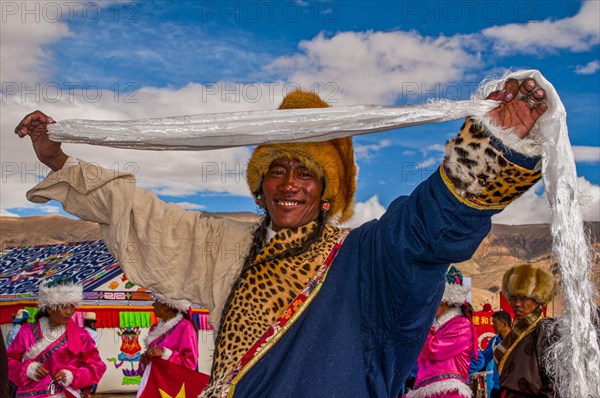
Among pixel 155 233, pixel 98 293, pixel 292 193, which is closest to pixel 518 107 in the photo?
pixel 292 193

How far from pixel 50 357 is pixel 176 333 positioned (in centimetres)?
150

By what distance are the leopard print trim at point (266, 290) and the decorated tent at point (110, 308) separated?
11.2 metres

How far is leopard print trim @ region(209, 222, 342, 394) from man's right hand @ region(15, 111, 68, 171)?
97 cm

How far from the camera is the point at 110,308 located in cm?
1363

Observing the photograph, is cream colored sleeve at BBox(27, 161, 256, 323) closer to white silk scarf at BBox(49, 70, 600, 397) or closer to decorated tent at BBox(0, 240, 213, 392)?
white silk scarf at BBox(49, 70, 600, 397)

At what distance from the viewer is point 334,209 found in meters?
2.92

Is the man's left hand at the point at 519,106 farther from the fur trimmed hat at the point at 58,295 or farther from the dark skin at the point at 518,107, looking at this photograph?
the fur trimmed hat at the point at 58,295

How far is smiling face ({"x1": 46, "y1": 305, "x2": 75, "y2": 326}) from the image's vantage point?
7.93 meters

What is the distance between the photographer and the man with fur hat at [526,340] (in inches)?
219

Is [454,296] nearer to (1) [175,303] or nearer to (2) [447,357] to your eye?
(2) [447,357]

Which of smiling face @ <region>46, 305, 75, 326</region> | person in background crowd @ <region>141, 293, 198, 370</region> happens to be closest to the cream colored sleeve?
person in background crowd @ <region>141, 293, 198, 370</region>

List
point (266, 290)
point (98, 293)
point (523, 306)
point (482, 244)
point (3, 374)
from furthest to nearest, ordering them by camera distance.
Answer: point (482, 244) → point (98, 293) → point (523, 306) → point (3, 374) → point (266, 290)

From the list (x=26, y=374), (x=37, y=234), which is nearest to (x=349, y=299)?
(x=26, y=374)

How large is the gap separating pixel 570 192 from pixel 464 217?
33cm
